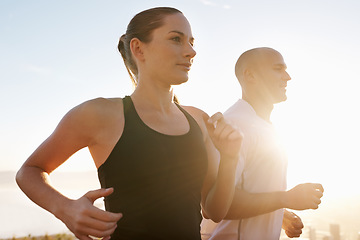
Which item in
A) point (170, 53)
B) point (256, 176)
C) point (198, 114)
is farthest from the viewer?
point (256, 176)

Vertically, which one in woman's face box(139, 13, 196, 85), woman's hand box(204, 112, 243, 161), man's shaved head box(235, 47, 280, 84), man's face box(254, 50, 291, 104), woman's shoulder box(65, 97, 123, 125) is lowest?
woman's hand box(204, 112, 243, 161)

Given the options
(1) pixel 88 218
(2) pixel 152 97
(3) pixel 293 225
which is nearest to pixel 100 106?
(2) pixel 152 97

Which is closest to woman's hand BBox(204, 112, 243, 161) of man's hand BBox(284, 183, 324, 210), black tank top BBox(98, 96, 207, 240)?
black tank top BBox(98, 96, 207, 240)

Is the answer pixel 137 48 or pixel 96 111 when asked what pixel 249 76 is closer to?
pixel 137 48

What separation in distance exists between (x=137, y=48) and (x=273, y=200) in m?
1.41

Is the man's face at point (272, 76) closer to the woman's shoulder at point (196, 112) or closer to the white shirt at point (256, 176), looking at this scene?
the white shirt at point (256, 176)

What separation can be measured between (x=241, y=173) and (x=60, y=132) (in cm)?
139

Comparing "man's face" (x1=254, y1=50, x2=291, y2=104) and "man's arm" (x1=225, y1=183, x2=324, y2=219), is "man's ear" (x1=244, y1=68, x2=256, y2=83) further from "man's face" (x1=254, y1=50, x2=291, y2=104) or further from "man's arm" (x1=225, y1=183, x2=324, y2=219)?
"man's arm" (x1=225, y1=183, x2=324, y2=219)

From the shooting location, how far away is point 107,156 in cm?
198

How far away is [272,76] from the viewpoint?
3414 mm

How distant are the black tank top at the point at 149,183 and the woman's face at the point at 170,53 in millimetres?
274

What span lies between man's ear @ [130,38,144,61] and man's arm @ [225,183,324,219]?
1140mm

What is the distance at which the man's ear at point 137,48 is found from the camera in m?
2.32

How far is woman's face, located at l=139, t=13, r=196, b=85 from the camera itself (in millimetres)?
2201
